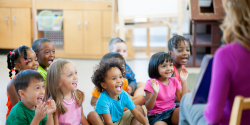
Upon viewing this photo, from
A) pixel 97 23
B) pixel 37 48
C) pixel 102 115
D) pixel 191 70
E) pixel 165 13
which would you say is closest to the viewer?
pixel 102 115

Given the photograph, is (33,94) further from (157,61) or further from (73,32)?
(73,32)

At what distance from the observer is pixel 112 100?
1410mm

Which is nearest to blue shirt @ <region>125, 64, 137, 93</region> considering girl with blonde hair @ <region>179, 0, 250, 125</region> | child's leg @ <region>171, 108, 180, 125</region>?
child's leg @ <region>171, 108, 180, 125</region>

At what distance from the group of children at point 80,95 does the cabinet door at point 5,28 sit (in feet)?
7.75

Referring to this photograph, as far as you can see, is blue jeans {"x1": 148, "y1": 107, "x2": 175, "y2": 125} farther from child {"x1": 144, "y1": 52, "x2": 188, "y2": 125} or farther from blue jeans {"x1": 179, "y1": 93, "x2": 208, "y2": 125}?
blue jeans {"x1": 179, "y1": 93, "x2": 208, "y2": 125}

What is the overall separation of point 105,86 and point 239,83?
0.79 metres

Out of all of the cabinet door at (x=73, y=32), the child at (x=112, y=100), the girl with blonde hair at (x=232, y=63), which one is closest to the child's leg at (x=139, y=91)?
the child at (x=112, y=100)

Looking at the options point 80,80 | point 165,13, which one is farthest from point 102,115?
point 165,13

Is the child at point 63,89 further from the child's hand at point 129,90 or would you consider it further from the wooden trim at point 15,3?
the wooden trim at point 15,3

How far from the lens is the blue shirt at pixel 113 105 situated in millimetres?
1375

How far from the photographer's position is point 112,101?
141 centimetres

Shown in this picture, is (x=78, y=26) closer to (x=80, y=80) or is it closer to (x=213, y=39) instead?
(x=80, y=80)

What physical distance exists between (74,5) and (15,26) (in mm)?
904

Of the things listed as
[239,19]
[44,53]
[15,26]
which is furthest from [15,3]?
[239,19]
